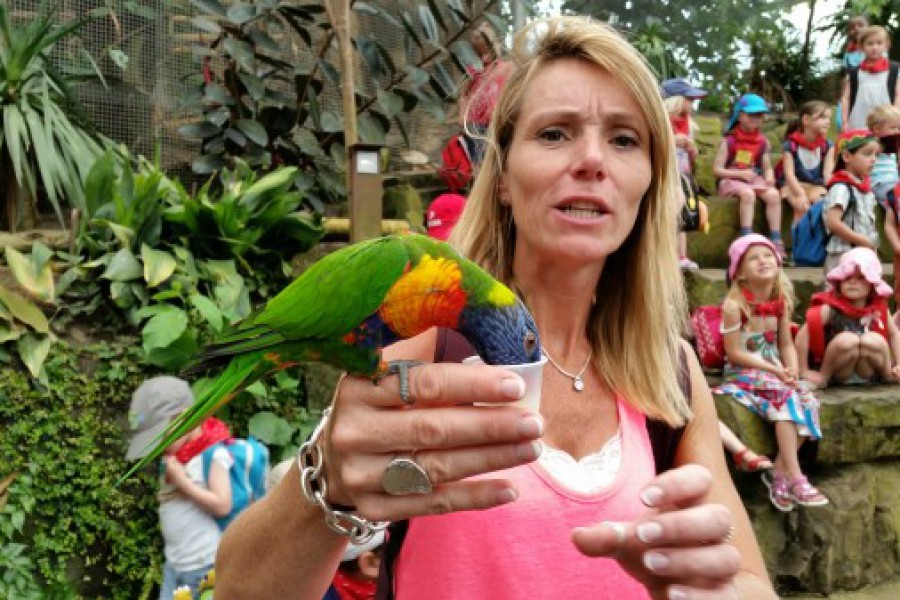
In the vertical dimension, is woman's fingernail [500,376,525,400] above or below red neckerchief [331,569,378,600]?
above

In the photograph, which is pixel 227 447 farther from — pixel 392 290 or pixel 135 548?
pixel 392 290

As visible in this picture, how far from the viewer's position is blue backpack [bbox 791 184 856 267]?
464cm

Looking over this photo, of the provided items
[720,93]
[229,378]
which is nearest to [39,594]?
[229,378]

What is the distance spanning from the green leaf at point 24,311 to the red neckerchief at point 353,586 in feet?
6.23

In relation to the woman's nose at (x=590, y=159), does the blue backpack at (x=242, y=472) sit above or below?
below

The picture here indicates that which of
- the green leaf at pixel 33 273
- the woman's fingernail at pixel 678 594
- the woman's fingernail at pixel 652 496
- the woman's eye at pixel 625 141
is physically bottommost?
the green leaf at pixel 33 273

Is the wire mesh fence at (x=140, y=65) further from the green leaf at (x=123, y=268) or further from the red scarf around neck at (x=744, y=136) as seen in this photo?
the red scarf around neck at (x=744, y=136)

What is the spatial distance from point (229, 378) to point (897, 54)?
1039 centimetres

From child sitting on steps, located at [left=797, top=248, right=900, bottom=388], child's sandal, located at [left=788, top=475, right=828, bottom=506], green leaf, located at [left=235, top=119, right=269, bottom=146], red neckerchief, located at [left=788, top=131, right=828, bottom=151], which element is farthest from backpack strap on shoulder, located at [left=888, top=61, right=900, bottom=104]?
green leaf, located at [left=235, top=119, right=269, bottom=146]

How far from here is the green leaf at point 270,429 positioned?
3314mm

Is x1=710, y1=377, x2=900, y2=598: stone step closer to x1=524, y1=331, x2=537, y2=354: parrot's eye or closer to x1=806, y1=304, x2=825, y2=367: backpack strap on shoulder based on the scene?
x1=806, y1=304, x2=825, y2=367: backpack strap on shoulder

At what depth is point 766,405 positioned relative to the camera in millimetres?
3303

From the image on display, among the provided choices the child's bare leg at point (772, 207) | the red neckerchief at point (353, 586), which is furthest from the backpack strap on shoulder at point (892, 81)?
the red neckerchief at point (353, 586)

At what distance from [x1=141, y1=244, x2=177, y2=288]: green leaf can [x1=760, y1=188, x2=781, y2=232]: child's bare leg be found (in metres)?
3.78
